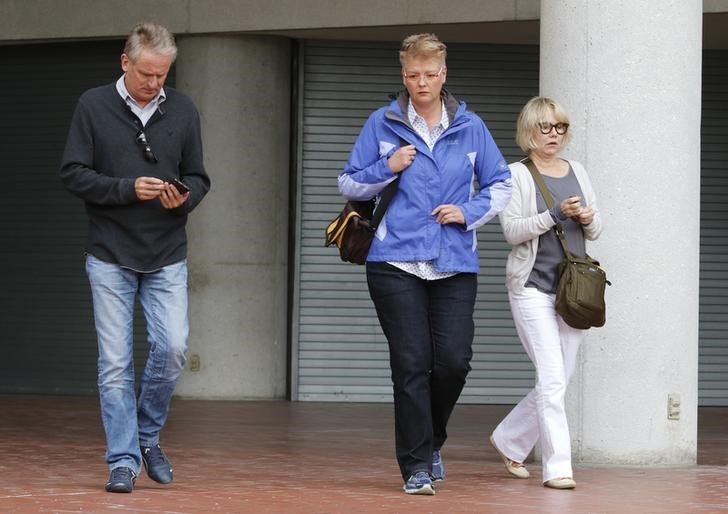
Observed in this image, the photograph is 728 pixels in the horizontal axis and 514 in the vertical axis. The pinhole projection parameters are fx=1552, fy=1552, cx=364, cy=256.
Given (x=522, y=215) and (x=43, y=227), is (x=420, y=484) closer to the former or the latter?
(x=522, y=215)

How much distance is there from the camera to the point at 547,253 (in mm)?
7445

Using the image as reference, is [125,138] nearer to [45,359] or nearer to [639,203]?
[639,203]

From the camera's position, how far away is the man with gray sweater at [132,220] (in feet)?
21.8

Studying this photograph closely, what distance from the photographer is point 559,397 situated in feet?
24.0

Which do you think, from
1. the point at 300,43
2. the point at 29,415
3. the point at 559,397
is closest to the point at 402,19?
the point at 300,43

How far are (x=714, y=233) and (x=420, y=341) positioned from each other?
8.05m

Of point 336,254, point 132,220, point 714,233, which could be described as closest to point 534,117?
point 132,220

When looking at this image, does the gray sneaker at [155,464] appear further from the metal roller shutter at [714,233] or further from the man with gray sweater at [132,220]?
the metal roller shutter at [714,233]

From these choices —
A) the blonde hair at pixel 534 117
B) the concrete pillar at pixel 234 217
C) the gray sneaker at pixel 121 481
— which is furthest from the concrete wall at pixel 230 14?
the gray sneaker at pixel 121 481

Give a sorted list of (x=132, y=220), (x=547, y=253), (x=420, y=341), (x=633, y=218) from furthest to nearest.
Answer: (x=633, y=218)
(x=547, y=253)
(x=420, y=341)
(x=132, y=220)

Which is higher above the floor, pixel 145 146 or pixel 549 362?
pixel 145 146

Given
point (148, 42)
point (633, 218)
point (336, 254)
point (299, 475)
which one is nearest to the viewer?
point (148, 42)

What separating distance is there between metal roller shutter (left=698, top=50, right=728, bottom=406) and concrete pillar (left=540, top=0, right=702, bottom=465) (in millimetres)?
5972

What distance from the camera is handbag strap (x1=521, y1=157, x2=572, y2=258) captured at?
7396mm
